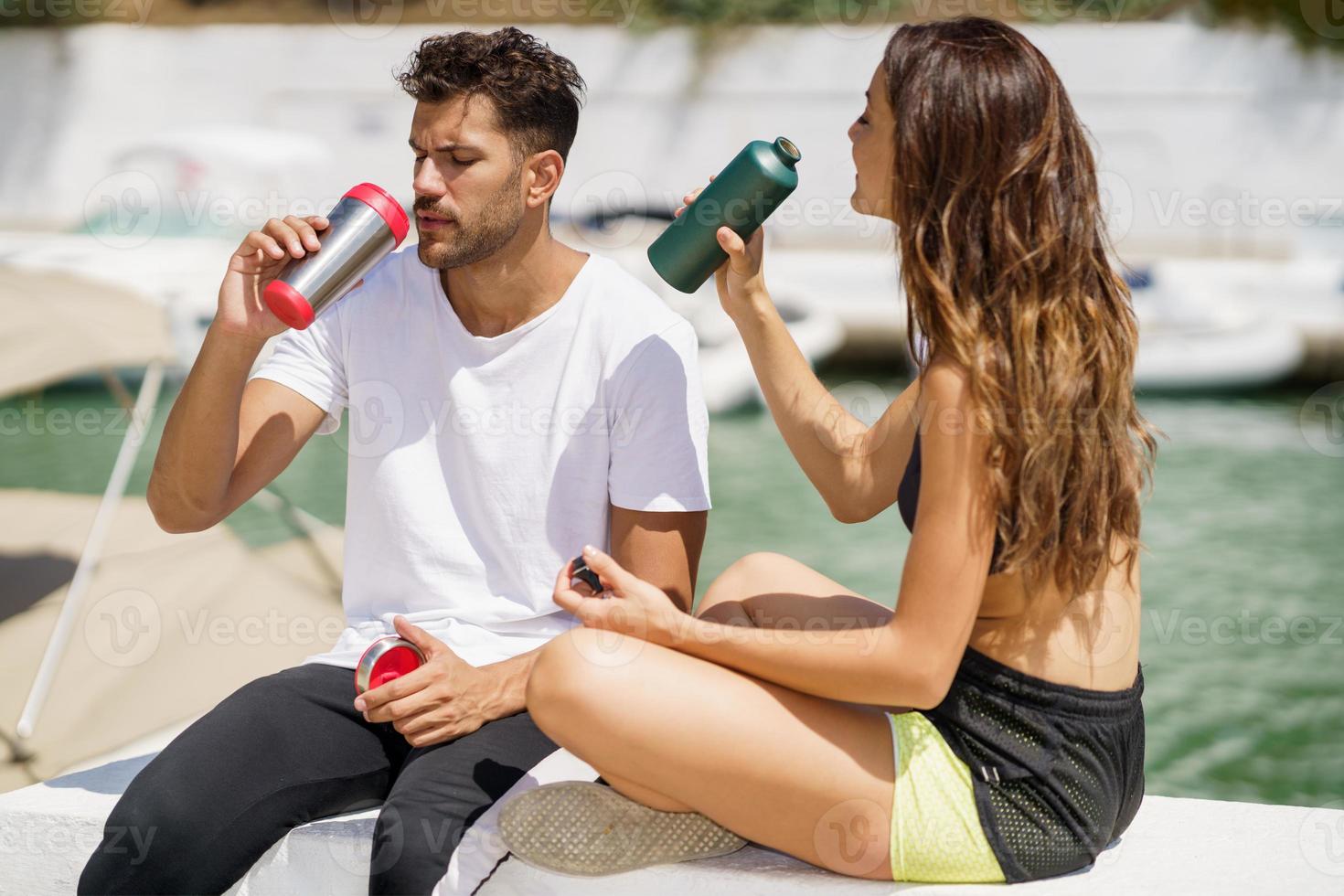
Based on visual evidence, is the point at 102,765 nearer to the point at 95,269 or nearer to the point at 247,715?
the point at 247,715

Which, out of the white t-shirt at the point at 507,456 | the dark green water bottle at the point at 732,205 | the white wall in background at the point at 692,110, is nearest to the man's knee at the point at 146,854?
the white t-shirt at the point at 507,456

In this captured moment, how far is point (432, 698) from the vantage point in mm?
1728

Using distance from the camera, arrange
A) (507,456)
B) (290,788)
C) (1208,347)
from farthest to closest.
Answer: (1208,347) < (507,456) < (290,788)

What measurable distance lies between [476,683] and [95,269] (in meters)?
11.9

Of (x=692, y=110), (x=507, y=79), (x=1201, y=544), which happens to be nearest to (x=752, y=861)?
(x=507, y=79)

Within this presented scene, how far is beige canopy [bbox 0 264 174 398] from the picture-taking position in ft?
11.0

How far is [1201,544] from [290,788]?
6.88 metres

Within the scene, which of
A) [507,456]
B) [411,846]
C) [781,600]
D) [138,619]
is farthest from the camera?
[138,619]

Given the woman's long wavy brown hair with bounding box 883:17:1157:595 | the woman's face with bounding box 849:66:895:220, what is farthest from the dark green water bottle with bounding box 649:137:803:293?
the woman's long wavy brown hair with bounding box 883:17:1157:595

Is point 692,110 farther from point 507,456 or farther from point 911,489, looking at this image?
point 911,489

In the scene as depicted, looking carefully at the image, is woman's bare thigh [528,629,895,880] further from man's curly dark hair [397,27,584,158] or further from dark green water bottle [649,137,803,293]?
man's curly dark hair [397,27,584,158]

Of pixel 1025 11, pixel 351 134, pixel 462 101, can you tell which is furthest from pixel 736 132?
pixel 462 101

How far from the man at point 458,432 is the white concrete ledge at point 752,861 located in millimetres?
84

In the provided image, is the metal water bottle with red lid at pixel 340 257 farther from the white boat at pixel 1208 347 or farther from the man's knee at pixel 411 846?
the white boat at pixel 1208 347
